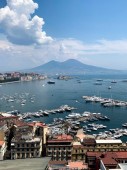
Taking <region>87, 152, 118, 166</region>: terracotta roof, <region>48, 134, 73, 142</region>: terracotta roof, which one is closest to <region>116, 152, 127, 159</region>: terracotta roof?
<region>87, 152, 118, 166</region>: terracotta roof

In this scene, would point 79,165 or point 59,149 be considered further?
point 59,149

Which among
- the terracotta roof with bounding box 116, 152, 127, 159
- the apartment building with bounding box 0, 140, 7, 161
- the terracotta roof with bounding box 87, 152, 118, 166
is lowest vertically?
the apartment building with bounding box 0, 140, 7, 161

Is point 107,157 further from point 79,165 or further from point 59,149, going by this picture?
point 59,149

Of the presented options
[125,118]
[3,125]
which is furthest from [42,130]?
[125,118]

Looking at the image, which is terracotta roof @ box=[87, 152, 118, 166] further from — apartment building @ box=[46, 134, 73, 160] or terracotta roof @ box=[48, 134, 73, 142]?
terracotta roof @ box=[48, 134, 73, 142]

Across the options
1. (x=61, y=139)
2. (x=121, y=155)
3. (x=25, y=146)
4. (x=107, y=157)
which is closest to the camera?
(x=107, y=157)

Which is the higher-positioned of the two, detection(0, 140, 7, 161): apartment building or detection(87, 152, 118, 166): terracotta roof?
detection(87, 152, 118, 166): terracotta roof

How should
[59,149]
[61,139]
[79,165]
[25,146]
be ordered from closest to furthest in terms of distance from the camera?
[79,165], [59,149], [25,146], [61,139]

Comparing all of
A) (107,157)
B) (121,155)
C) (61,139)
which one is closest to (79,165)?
(107,157)

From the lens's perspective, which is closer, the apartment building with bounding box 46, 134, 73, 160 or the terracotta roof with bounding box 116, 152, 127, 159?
the terracotta roof with bounding box 116, 152, 127, 159

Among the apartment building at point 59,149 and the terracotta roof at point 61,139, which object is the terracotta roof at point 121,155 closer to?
the apartment building at point 59,149

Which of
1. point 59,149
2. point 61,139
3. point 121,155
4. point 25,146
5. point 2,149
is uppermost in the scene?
point 61,139
